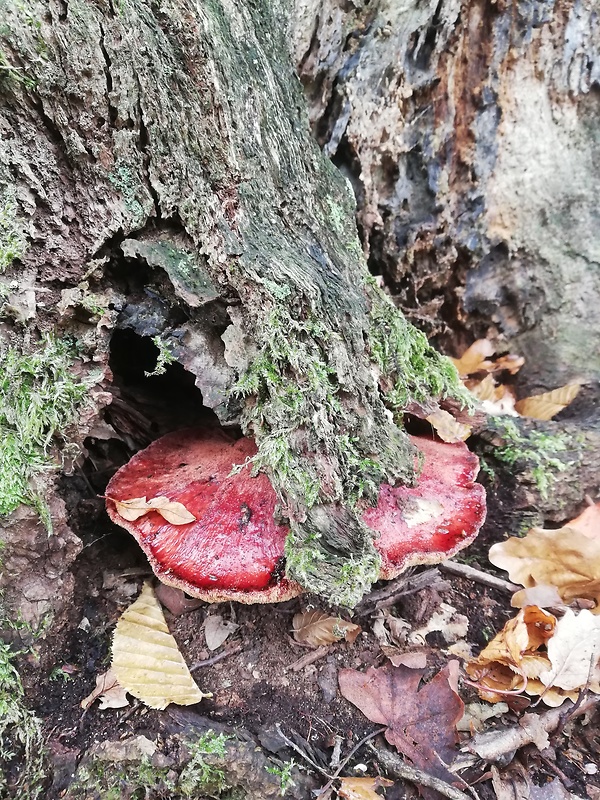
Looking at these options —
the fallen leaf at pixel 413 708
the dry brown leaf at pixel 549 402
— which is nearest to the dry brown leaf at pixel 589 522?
the dry brown leaf at pixel 549 402

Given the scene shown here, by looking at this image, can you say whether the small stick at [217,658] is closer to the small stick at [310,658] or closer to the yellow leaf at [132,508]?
the small stick at [310,658]

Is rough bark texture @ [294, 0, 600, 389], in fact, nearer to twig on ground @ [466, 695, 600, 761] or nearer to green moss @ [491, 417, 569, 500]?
green moss @ [491, 417, 569, 500]

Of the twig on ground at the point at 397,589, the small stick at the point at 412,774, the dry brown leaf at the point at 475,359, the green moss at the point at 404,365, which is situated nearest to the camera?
the small stick at the point at 412,774

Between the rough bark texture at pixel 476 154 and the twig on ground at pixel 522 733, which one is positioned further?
the rough bark texture at pixel 476 154

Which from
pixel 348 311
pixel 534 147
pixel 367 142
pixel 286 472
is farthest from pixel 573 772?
pixel 534 147

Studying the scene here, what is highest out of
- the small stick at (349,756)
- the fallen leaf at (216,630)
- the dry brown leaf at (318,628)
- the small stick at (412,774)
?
the fallen leaf at (216,630)

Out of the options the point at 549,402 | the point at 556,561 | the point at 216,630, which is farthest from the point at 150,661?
the point at 549,402

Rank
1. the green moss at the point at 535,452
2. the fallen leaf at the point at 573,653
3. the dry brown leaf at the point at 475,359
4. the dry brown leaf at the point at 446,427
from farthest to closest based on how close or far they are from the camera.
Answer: the dry brown leaf at the point at 475,359 → the green moss at the point at 535,452 → the dry brown leaf at the point at 446,427 → the fallen leaf at the point at 573,653
